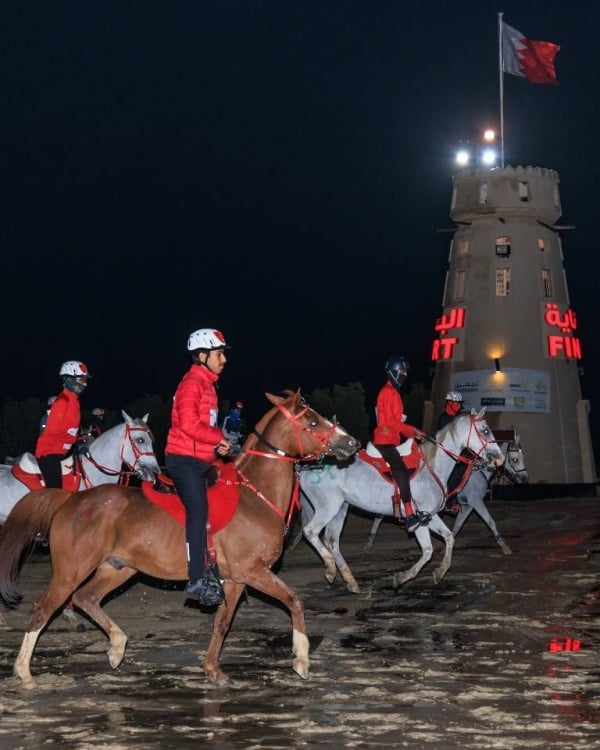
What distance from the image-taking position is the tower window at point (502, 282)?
167ft

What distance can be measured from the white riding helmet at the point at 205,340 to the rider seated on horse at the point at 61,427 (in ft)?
13.0

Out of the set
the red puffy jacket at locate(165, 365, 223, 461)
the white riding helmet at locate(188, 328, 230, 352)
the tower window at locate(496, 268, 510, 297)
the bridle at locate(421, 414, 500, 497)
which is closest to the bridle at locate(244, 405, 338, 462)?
the red puffy jacket at locate(165, 365, 223, 461)

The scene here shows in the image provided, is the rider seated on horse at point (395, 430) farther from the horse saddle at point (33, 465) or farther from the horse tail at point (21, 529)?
the horse tail at point (21, 529)

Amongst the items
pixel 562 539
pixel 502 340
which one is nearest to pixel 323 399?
pixel 502 340

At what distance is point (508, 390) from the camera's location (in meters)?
49.0

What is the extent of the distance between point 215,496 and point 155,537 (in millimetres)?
653

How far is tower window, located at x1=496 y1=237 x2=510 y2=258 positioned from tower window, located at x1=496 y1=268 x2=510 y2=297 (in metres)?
0.64

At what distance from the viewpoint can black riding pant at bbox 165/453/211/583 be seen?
10.6m

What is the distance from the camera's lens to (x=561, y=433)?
50094 millimetres

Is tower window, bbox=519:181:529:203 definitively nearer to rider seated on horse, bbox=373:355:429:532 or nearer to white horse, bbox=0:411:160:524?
rider seated on horse, bbox=373:355:429:532

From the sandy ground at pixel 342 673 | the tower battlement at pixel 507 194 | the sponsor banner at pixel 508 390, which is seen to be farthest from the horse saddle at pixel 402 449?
the tower battlement at pixel 507 194

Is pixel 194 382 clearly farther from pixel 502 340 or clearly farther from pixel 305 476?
pixel 502 340

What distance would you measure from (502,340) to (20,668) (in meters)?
41.4

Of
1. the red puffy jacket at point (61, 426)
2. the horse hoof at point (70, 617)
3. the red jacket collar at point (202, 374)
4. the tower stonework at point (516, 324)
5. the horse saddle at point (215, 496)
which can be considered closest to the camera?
the horse saddle at point (215, 496)
